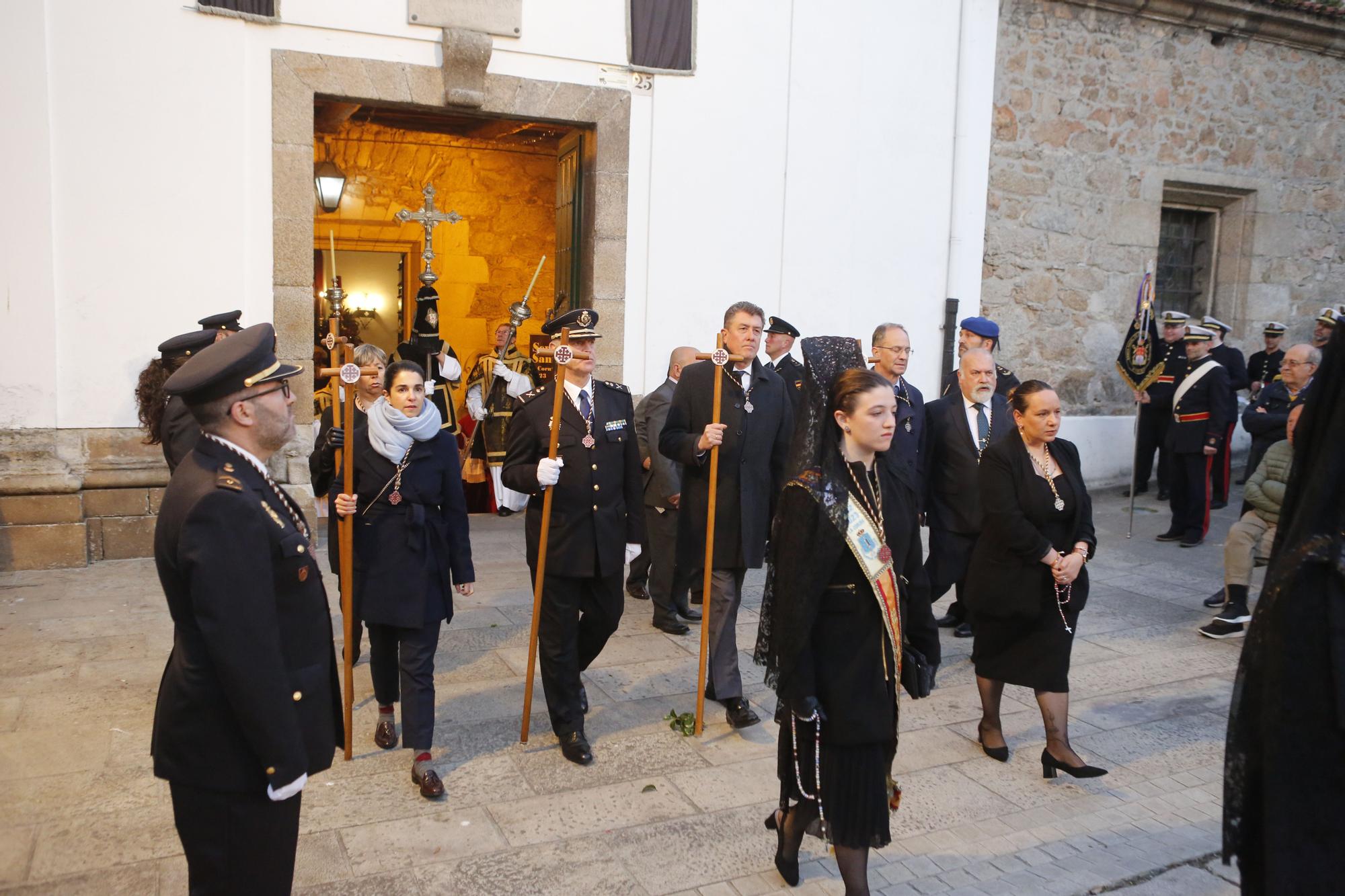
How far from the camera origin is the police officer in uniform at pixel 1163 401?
37.9ft

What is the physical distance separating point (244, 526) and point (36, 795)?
8.47 feet

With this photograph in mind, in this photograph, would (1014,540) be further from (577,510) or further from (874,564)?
(577,510)

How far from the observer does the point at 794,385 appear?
7008 millimetres

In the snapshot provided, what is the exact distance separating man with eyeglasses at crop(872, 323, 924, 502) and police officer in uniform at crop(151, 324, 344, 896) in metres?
3.90

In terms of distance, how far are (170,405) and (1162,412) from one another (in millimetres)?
10020

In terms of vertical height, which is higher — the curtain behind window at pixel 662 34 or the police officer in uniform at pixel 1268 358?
the curtain behind window at pixel 662 34

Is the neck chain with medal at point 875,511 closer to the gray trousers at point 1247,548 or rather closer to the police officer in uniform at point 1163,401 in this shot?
the gray trousers at point 1247,548

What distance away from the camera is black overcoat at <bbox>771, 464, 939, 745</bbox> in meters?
3.45

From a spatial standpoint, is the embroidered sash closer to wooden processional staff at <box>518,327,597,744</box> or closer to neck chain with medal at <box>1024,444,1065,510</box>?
neck chain with medal at <box>1024,444,1065,510</box>

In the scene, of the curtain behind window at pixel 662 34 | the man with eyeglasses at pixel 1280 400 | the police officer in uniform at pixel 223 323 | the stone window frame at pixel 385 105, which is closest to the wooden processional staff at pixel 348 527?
the police officer in uniform at pixel 223 323

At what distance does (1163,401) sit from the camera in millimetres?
11703

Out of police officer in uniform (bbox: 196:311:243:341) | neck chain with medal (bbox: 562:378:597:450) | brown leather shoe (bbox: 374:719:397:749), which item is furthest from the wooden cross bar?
police officer in uniform (bbox: 196:311:243:341)

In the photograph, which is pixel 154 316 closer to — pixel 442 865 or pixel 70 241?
pixel 70 241

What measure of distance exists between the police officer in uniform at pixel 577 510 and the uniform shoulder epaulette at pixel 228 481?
7.35 feet
